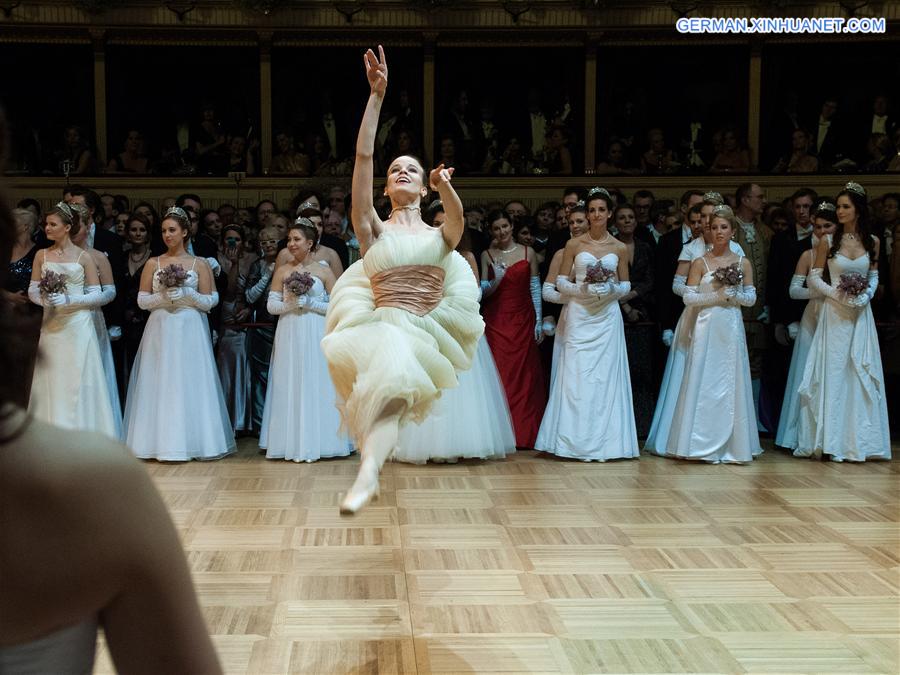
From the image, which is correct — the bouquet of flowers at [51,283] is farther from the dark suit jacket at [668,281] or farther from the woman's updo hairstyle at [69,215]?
the dark suit jacket at [668,281]

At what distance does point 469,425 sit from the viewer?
22.0 ft

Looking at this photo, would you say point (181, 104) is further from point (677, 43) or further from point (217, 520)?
point (217, 520)

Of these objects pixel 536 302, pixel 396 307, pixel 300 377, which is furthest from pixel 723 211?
pixel 396 307

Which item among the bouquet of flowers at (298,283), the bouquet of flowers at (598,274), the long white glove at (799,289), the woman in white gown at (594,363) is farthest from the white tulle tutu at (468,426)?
the long white glove at (799,289)

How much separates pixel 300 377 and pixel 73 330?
146 centimetres

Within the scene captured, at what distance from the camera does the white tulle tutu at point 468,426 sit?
6.68 meters

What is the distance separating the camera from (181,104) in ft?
39.1

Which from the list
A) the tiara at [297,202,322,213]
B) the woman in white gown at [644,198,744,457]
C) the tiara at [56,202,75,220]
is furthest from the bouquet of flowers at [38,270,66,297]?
the woman in white gown at [644,198,744,457]

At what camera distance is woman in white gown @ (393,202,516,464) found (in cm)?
668

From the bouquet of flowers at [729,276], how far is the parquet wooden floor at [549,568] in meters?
1.21

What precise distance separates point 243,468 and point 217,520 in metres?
1.47

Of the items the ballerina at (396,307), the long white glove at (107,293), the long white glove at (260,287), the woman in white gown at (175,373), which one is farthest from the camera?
the long white glove at (260,287)

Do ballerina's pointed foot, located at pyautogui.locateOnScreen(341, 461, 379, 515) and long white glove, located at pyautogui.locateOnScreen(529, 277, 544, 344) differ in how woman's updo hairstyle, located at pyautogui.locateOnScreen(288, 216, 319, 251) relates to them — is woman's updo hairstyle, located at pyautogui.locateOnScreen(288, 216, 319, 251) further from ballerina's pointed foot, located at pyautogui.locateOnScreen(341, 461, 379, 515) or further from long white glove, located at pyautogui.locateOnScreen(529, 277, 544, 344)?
ballerina's pointed foot, located at pyautogui.locateOnScreen(341, 461, 379, 515)

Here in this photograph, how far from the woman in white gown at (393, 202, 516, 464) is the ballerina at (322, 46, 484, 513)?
1816 mm
